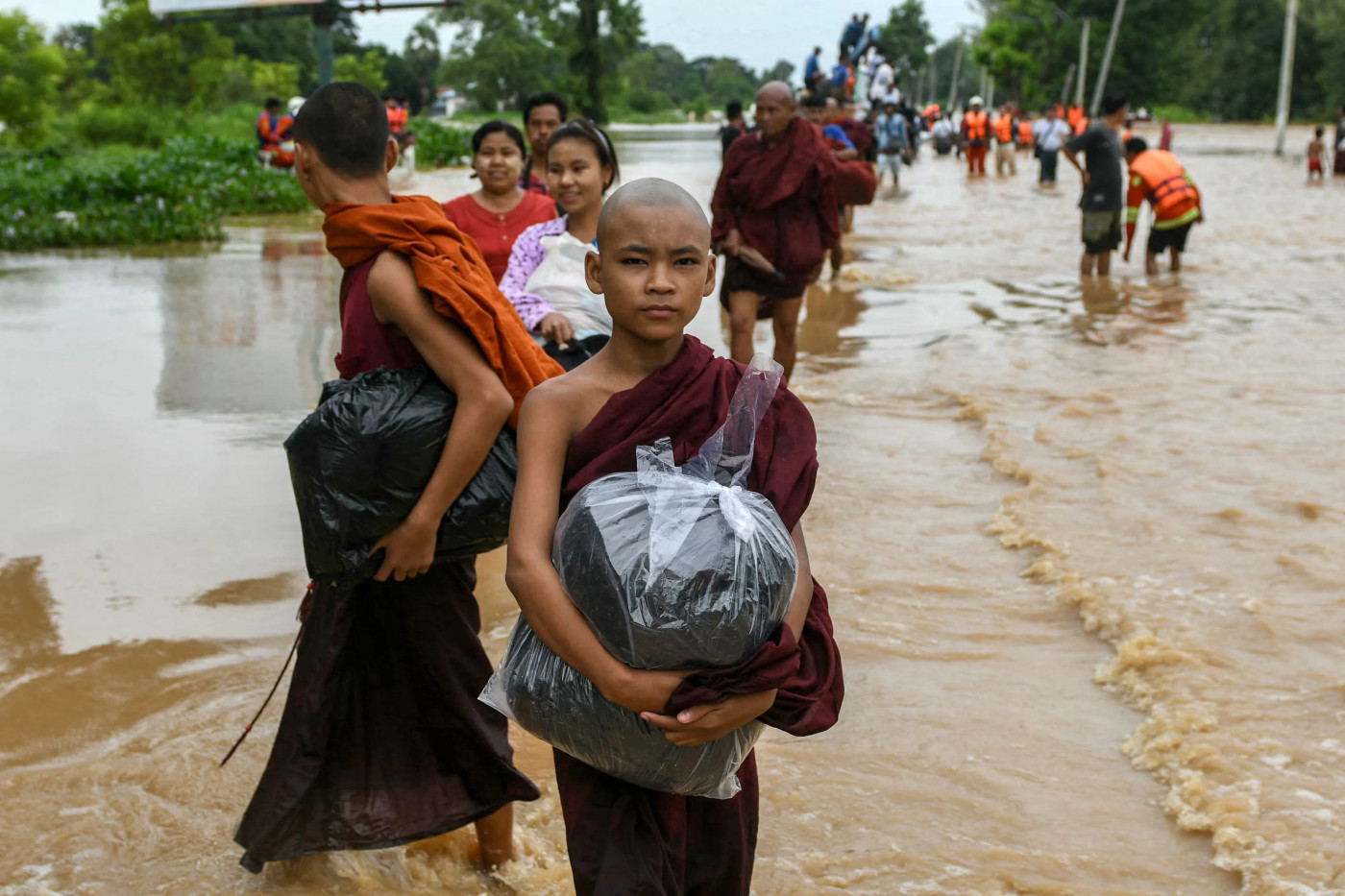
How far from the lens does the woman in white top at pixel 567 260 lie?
4.12 meters

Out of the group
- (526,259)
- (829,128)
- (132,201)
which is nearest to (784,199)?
(526,259)

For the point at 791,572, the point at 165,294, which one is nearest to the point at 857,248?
the point at 165,294

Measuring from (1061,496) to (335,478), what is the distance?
425cm

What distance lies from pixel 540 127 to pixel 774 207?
1.40 meters

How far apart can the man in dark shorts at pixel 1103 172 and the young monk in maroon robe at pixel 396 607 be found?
10.4 meters

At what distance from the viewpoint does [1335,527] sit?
564cm

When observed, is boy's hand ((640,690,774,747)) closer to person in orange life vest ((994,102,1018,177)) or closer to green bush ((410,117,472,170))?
person in orange life vest ((994,102,1018,177))

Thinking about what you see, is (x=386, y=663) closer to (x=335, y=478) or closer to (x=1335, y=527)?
(x=335, y=478)

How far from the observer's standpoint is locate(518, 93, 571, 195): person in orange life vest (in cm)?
632

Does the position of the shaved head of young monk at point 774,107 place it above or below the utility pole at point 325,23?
below

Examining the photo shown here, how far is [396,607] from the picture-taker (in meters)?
2.82

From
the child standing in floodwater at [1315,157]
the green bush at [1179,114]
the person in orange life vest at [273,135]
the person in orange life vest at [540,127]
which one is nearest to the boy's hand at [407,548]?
the person in orange life vest at [540,127]

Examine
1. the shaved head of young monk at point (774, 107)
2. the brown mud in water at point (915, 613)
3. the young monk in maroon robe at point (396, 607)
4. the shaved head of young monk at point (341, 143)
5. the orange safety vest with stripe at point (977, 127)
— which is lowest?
the brown mud in water at point (915, 613)

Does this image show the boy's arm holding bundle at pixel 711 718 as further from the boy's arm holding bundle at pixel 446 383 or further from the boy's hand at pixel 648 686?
the boy's arm holding bundle at pixel 446 383
